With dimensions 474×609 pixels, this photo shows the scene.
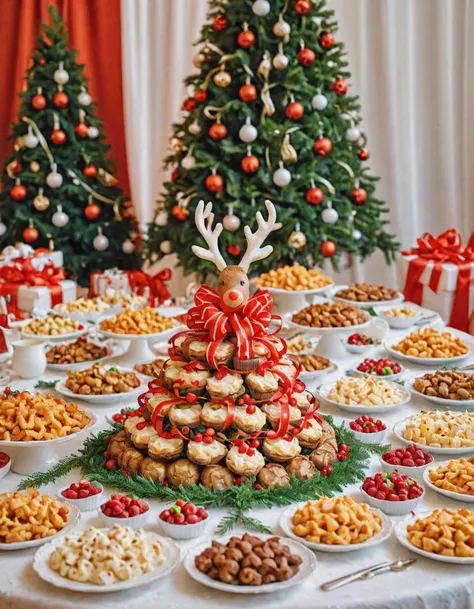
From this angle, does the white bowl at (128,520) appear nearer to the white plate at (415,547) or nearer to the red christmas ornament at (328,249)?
the white plate at (415,547)

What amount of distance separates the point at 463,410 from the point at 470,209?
153 inches

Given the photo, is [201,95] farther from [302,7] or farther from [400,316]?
[400,316]

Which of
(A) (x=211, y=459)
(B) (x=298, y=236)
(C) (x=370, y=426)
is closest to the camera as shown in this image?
(A) (x=211, y=459)

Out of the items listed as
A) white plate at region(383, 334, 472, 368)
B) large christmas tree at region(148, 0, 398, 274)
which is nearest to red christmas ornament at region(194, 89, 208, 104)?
large christmas tree at region(148, 0, 398, 274)

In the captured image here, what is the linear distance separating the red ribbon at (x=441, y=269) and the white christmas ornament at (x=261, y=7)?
1.61 m

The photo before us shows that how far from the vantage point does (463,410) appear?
2811mm

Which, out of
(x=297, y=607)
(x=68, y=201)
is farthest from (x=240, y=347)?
(x=68, y=201)

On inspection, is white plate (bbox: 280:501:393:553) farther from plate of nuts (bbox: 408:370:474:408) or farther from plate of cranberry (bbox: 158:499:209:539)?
plate of nuts (bbox: 408:370:474:408)

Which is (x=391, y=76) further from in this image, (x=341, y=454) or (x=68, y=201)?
(x=341, y=454)

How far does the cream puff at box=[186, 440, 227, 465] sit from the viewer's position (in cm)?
211

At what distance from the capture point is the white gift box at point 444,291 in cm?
Result: 470

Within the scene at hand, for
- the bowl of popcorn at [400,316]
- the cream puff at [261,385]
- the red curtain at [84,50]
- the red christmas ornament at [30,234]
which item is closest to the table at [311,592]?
the cream puff at [261,385]

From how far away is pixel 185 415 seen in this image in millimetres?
2166

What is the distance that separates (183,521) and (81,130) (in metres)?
4.80
